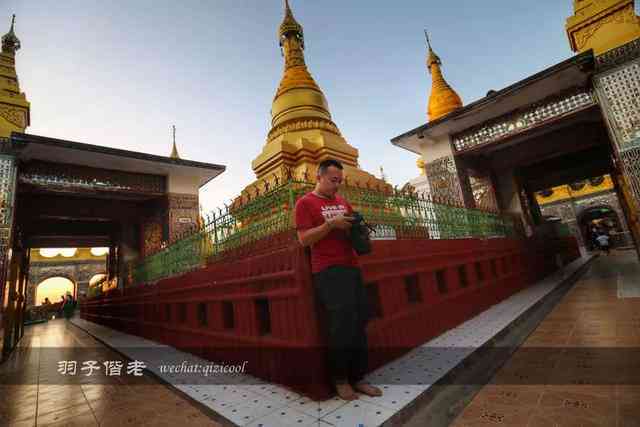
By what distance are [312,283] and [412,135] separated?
295 inches

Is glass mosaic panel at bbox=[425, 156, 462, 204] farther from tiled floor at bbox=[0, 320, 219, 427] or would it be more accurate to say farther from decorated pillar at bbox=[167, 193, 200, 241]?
tiled floor at bbox=[0, 320, 219, 427]

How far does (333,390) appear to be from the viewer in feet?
8.25

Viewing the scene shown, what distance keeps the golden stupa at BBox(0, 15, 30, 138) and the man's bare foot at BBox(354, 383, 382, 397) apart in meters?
8.99

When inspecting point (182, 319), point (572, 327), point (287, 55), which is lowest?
point (572, 327)

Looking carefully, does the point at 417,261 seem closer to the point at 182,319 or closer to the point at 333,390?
the point at 333,390

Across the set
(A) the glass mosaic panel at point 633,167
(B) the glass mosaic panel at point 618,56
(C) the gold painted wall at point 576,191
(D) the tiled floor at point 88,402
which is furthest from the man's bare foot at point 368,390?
(C) the gold painted wall at point 576,191

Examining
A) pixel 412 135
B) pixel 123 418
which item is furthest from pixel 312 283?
pixel 412 135

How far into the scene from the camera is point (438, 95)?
41.3 ft

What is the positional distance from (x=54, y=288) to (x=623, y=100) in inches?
1412

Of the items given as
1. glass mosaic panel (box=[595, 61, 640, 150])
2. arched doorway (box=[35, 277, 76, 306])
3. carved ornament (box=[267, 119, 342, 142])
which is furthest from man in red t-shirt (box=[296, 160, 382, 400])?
arched doorway (box=[35, 277, 76, 306])

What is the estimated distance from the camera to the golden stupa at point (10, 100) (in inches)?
269

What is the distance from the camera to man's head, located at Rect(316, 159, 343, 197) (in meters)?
2.55

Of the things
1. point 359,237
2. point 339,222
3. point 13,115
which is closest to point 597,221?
point 359,237

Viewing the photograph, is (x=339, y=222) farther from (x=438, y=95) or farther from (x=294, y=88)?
(x=438, y=95)
